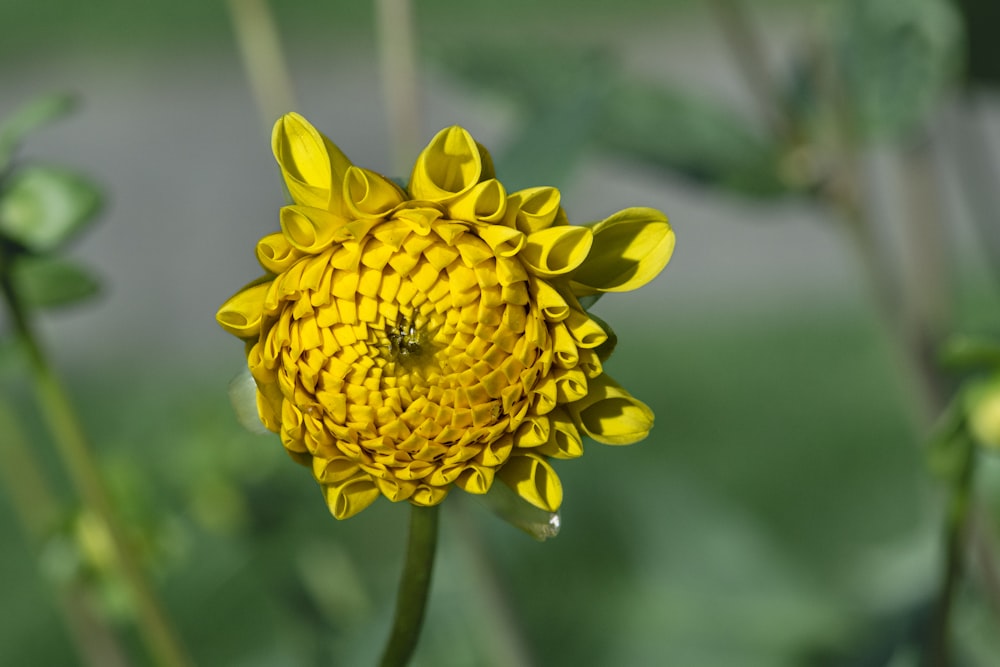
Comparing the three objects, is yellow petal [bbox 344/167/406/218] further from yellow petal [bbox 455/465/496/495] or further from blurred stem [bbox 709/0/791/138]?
blurred stem [bbox 709/0/791/138]

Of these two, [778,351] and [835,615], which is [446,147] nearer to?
[835,615]

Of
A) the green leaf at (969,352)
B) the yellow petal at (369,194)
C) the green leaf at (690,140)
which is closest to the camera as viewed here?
the yellow petal at (369,194)

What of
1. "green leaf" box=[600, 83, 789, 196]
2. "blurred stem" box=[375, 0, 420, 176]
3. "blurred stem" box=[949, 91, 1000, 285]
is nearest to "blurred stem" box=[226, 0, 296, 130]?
"blurred stem" box=[375, 0, 420, 176]

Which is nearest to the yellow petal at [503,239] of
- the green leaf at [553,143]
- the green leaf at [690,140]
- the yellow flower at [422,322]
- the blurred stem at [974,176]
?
the yellow flower at [422,322]

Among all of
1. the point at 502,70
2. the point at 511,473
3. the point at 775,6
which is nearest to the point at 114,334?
the point at 775,6

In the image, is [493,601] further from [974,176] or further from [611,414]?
[974,176]

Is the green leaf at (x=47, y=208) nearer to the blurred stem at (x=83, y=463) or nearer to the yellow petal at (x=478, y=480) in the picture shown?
the blurred stem at (x=83, y=463)
